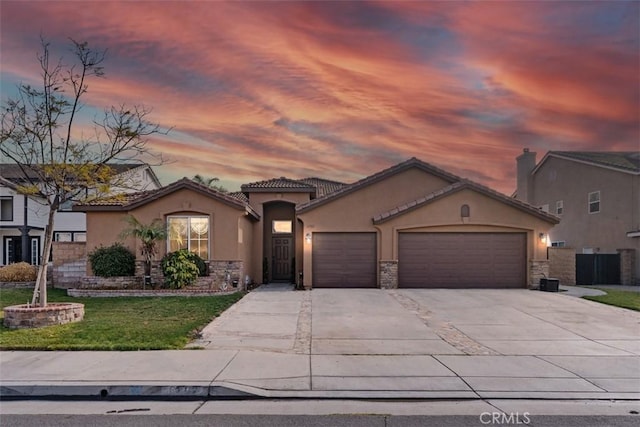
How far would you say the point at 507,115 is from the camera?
18250mm

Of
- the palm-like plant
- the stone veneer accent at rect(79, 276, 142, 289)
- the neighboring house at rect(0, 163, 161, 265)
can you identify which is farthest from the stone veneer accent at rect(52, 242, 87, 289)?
the neighboring house at rect(0, 163, 161, 265)

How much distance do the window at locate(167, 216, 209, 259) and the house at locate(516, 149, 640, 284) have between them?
16349mm

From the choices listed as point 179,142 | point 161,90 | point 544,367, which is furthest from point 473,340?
point 179,142

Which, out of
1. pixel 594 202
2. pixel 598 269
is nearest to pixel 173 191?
pixel 598 269

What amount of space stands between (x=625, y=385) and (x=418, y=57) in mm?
11025

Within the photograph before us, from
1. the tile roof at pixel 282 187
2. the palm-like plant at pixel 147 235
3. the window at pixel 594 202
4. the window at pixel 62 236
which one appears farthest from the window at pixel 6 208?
the window at pixel 594 202

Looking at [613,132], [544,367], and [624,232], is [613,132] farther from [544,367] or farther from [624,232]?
[544,367]

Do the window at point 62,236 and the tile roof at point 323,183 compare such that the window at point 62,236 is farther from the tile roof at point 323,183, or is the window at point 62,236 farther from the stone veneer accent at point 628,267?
the stone veneer accent at point 628,267

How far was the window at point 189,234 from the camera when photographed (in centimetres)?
1762

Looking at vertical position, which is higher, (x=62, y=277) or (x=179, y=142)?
(x=179, y=142)

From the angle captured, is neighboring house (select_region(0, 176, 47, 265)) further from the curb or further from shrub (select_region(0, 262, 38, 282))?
the curb

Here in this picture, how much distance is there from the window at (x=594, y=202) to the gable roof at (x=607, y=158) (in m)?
1.57

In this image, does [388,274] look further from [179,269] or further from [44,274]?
[44,274]

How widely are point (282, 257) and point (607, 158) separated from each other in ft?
62.9
